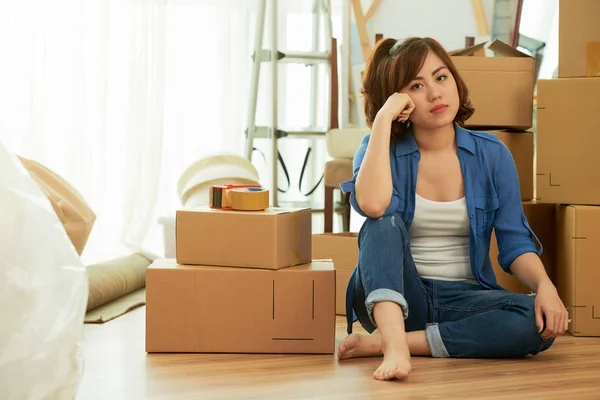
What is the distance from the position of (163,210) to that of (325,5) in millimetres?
1144

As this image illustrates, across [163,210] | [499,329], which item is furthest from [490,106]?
[163,210]

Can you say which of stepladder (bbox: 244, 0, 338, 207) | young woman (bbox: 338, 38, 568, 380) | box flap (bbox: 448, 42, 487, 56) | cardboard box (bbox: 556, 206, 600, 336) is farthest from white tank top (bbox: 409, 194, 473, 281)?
stepladder (bbox: 244, 0, 338, 207)

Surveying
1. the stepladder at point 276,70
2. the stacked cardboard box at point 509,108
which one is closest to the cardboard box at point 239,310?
the stacked cardboard box at point 509,108

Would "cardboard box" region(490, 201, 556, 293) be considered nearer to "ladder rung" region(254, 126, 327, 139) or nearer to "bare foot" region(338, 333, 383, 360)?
"bare foot" region(338, 333, 383, 360)

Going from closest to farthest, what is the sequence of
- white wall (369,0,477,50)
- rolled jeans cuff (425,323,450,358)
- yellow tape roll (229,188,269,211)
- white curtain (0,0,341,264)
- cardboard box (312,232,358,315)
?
rolled jeans cuff (425,323,450,358), yellow tape roll (229,188,269,211), cardboard box (312,232,358,315), white curtain (0,0,341,264), white wall (369,0,477,50)

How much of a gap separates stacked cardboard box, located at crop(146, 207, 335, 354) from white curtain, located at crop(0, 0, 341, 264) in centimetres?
151

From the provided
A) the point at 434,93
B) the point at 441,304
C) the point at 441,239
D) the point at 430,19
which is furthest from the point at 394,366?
the point at 430,19

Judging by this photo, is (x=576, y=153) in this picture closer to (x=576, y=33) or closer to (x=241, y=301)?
(x=576, y=33)

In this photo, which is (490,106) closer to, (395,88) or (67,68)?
(395,88)

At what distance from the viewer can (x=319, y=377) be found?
5.52 feet

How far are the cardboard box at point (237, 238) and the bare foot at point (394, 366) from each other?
1.20 ft

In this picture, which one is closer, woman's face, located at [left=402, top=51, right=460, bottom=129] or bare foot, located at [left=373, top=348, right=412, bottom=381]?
bare foot, located at [left=373, top=348, right=412, bottom=381]

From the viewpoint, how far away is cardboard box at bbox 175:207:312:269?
6.15ft

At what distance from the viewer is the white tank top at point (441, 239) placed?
1905 millimetres
